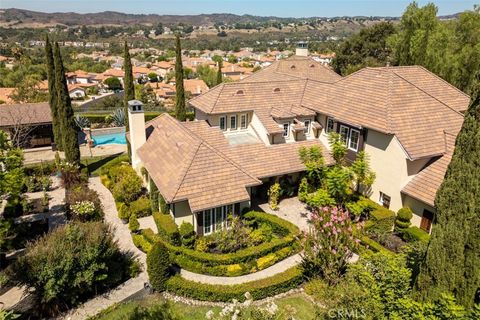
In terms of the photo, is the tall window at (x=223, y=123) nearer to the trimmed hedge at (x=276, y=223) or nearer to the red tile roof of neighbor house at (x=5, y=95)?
the trimmed hedge at (x=276, y=223)

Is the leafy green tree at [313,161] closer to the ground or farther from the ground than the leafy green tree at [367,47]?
closer to the ground

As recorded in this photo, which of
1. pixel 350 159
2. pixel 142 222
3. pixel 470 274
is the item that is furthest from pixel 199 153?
pixel 470 274

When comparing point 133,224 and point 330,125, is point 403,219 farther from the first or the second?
point 133,224

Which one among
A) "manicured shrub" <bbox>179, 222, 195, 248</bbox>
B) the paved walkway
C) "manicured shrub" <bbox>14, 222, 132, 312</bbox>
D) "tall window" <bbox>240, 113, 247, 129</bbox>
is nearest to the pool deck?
"tall window" <bbox>240, 113, 247, 129</bbox>

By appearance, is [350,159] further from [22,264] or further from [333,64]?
[333,64]

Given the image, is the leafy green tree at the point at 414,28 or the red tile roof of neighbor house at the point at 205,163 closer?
Answer: the red tile roof of neighbor house at the point at 205,163

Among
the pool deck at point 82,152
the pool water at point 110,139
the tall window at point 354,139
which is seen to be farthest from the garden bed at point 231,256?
the pool water at point 110,139

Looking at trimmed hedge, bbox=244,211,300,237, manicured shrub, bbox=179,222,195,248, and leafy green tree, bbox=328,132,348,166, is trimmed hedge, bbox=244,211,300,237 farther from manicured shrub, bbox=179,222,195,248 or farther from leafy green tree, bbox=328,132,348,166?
leafy green tree, bbox=328,132,348,166
